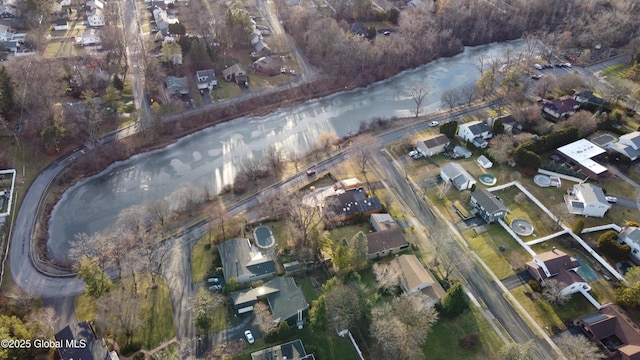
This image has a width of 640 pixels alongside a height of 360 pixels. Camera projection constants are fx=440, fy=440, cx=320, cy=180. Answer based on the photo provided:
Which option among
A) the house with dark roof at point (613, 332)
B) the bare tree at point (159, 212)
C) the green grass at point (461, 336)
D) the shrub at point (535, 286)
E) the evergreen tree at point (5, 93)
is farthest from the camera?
the evergreen tree at point (5, 93)

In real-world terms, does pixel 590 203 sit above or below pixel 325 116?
above

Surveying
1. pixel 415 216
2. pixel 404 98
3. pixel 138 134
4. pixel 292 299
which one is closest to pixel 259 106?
pixel 138 134

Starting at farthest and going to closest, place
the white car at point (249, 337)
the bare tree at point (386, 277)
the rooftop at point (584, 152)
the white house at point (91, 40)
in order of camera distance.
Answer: the white house at point (91, 40) → the rooftop at point (584, 152) → the bare tree at point (386, 277) → the white car at point (249, 337)

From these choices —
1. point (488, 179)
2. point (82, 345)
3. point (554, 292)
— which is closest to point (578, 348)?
point (554, 292)

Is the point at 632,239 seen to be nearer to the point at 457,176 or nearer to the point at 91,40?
the point at 457,176

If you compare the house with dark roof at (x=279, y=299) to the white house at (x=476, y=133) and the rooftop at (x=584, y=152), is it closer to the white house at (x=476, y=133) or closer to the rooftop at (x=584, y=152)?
the white house at (x=476, y=133)

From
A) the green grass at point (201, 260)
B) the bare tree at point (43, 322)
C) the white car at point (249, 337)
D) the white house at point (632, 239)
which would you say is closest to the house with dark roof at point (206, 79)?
→ the green grass at point (201, 260)

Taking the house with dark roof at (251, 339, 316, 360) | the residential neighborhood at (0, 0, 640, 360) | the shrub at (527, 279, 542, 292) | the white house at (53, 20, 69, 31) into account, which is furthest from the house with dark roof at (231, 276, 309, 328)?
the white house at (53, 20, 69, 31)

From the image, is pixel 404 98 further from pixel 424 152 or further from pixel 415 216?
pixel 415 216
